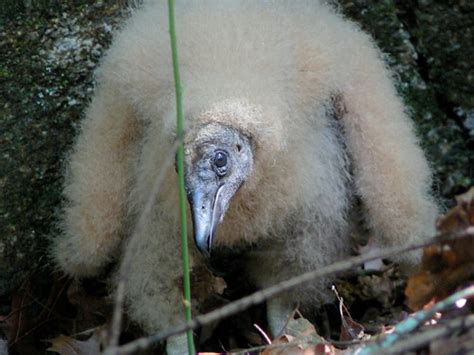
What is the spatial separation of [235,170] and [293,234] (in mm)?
449

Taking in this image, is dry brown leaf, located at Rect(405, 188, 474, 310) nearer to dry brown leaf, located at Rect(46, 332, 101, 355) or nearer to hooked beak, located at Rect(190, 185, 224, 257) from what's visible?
hooked beak, located at Rect(190, 185, 224, 257)

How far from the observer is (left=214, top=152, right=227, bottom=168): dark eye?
112 inches

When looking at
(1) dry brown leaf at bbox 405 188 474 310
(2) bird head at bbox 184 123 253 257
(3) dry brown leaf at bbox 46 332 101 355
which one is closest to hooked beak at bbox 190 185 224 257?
(2) bird head at bbox 184 123 253 257

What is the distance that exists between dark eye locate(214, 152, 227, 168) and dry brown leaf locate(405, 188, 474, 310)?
64cm

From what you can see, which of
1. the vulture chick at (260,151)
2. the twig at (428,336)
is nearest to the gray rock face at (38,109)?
the vulture chick at (260,151)

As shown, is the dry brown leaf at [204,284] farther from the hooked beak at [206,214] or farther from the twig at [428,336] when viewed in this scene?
the twig at [428,336]

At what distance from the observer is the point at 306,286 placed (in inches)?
133

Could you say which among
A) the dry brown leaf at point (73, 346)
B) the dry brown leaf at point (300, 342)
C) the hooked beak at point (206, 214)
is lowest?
the dry brown leaf at point (73, 346)

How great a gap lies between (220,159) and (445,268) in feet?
2.33

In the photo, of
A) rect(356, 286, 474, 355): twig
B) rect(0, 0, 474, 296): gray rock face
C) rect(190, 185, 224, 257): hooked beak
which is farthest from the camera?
rect(0, 0, 474, 296): gray rock face

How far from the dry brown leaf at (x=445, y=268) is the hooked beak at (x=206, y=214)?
561mm

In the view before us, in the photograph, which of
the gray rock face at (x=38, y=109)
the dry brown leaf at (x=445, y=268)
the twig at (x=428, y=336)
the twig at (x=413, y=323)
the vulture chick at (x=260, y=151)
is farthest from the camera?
the gray rock face at (x=38, y=109)

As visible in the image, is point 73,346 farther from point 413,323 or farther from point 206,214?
point 413,323

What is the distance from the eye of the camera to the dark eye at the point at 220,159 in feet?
9.34
